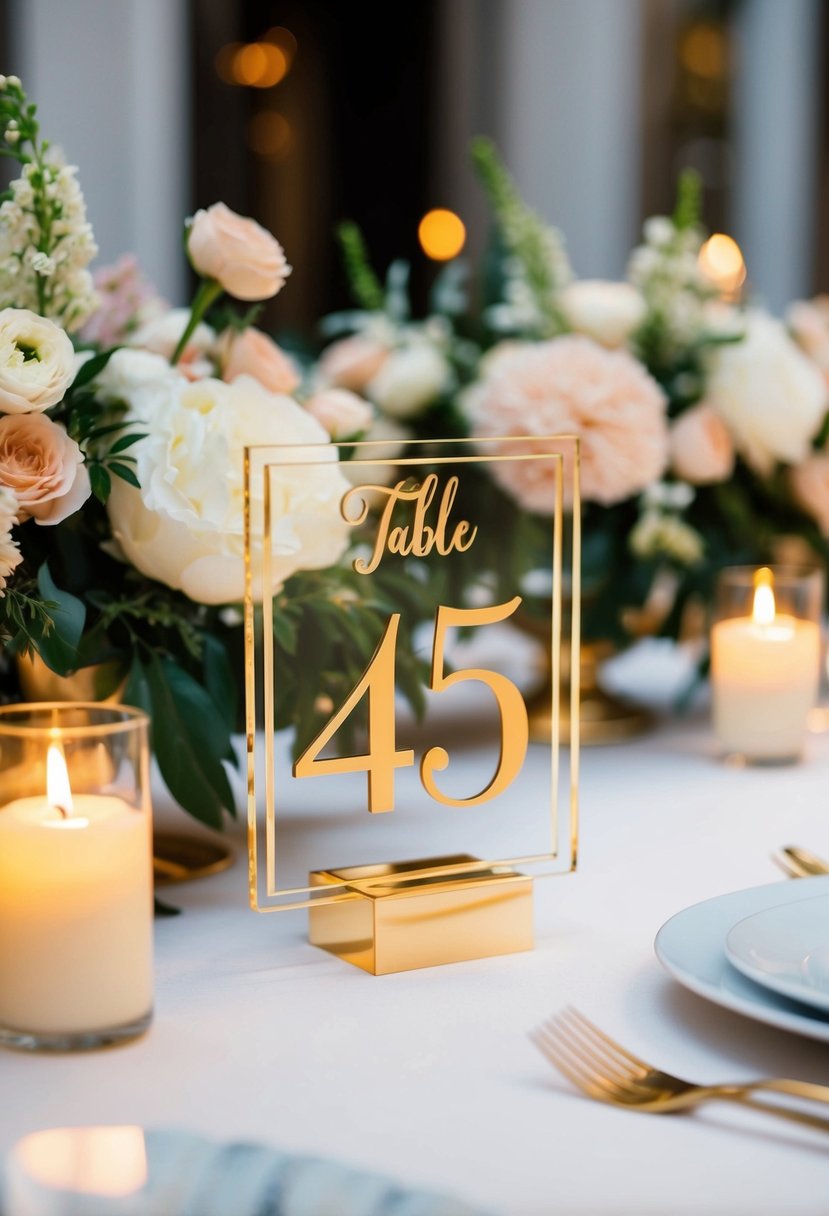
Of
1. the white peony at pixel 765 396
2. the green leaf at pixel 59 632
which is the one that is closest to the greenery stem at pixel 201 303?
the green leaf at pixel 59 632

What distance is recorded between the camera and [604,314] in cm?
136

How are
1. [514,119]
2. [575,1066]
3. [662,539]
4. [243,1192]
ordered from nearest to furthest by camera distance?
[243,1192]
[575,1066]
[662,539]
[514,119]

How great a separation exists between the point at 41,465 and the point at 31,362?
0.05m

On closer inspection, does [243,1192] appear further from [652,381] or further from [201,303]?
[652,381]

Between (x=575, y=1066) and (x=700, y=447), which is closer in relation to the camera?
(x=575, y=1066)

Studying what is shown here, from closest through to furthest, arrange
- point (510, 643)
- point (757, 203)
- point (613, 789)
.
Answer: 1. point (613, 789)
2. point (510, 643)
3. point (757, 203)

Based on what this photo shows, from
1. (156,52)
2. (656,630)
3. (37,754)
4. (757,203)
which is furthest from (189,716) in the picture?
(757,203)

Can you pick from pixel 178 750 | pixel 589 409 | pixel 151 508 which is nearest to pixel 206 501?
pixel 151 508

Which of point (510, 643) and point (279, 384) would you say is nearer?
point (279, 384)

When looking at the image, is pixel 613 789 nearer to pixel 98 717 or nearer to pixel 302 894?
pixel 302 894

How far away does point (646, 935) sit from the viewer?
2.74 feet

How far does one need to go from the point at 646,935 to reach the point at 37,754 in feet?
1.18

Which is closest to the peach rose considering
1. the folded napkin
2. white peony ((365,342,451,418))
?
white peony ((365,342,451,418))

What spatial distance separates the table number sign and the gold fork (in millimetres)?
112
